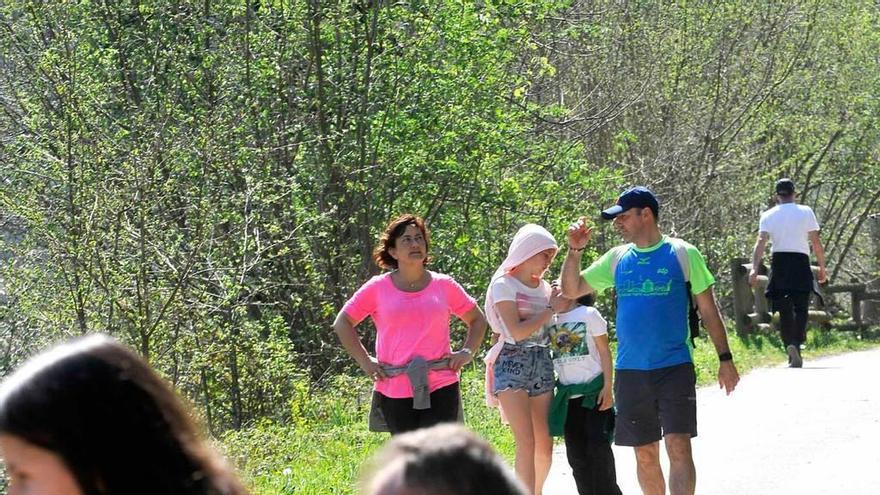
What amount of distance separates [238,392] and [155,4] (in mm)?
4129

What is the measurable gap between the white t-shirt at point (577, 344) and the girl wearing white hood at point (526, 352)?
0.22 ft

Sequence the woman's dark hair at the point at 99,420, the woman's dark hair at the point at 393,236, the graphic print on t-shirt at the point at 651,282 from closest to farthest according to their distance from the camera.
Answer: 1. the woman's dark hair at the point at 99,420
2. the graphic print on t-shirt at the point at 651,282
3. the woman's dark hair at the point at 393,236

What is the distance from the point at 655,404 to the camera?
785 cm

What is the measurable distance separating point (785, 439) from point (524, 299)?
13.2ft

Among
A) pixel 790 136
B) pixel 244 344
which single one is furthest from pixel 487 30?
pixel 790 136

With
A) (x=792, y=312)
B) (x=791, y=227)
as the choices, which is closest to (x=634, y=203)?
(x=791, y=227)

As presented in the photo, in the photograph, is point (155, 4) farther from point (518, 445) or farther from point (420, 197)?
point (518, 445)

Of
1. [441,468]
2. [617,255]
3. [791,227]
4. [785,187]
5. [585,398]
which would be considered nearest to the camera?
[441,468]

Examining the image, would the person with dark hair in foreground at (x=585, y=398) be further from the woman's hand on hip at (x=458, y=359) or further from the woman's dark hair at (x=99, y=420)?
the woman's dark hair at (x=99, y=420)

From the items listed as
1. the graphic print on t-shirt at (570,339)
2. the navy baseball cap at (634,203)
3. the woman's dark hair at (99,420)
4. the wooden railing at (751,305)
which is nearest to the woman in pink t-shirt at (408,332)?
the graphic print on t-shirt at (570,339)

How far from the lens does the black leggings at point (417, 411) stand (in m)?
8.12

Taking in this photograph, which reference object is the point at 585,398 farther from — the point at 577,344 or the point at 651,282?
the point at 651,282

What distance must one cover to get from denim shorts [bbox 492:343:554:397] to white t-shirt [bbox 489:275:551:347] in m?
0.05

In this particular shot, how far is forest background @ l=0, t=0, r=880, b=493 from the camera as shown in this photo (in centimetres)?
1195
